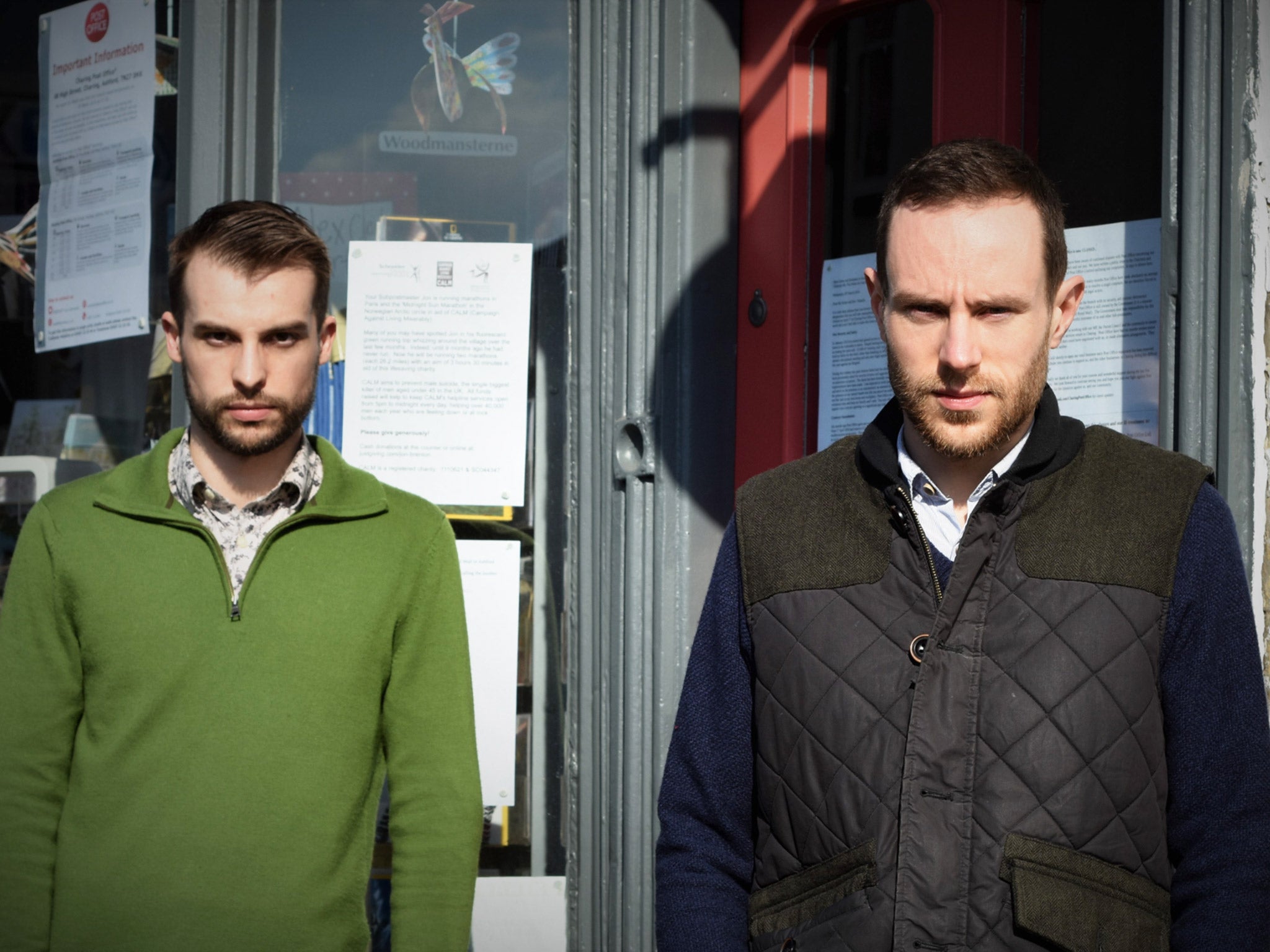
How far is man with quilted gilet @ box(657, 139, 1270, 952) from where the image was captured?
1616 millimetres

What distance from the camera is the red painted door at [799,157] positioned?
293cm

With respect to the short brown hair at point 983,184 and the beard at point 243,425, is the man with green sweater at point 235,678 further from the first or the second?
the short brown hair at point 983,184

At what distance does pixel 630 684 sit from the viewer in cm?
307

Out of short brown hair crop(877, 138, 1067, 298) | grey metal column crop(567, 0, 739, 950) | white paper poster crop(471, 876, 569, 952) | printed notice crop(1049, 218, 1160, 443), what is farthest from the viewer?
white paper poster crop(471, 876, 569, 952)

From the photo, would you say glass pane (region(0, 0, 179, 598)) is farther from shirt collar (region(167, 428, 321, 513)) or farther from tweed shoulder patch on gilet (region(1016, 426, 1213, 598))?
tweed shoulder patch on gilet (region(1016, 426, 1213, 598))

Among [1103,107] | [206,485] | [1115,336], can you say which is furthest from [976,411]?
[206,485]

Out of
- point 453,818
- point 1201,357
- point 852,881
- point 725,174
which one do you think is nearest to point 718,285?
point 725,174

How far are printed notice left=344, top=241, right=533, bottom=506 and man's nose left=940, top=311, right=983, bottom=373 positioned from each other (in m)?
1.73

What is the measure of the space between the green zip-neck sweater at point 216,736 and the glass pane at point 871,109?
1.40m

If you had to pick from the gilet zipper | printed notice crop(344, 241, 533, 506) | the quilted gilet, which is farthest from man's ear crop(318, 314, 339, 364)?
the gilet zipper

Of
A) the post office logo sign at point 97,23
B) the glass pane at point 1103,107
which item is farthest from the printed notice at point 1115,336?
the post office logo sign at point 97,23

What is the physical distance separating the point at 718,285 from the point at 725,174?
0.92ft

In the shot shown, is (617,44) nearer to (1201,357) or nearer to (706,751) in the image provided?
(1201,357)

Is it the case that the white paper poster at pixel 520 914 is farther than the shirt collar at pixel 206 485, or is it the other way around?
the white paper poster at pixel 520 914
